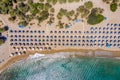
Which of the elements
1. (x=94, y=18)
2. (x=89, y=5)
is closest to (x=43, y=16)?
(x=89, y=5)

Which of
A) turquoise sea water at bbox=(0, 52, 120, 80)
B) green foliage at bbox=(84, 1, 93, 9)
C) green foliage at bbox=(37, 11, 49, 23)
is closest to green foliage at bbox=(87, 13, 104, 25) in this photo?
green foliage at bbox=(84, 1, 93, 9)

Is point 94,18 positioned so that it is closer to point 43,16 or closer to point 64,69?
point 43,16

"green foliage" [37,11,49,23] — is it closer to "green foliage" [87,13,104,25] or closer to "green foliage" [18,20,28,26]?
"green foliage" [18,20,28,26]
